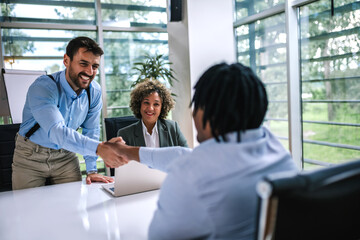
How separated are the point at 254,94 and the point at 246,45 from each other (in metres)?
4.04

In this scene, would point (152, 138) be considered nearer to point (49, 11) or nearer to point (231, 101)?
point (231, 101)

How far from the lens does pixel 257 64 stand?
172 inches

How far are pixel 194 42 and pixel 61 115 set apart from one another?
2.93 meters

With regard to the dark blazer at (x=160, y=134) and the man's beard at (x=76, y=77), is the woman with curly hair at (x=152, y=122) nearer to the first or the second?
the dark blazer at (x=160, y=134)

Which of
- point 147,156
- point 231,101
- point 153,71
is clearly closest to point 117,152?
point 147,156

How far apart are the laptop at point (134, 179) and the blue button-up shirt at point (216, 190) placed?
82 cm

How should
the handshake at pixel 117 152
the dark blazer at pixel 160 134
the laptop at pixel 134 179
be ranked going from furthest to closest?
the dark blazer at pixel 160 134 < the laptop at pixel 134 179 < the handshake at pixel 117 152

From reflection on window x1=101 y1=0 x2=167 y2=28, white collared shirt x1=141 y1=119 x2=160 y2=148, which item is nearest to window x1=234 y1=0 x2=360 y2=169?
reflection on window x1=101 y1=0 x2=167 y2=28

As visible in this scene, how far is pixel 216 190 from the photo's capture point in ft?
2.38

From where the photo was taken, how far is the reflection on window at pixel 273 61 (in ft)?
13.2

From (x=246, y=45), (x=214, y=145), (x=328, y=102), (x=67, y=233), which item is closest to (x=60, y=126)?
(x=67, y=233)

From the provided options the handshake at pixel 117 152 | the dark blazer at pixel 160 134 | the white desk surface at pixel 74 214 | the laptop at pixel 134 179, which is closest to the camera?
the white desk surface at pixel 74 214

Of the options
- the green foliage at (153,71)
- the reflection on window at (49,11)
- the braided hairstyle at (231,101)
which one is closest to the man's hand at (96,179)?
the braided hairstyle at (231,101)

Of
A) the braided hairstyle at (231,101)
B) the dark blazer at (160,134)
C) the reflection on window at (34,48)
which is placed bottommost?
the dark blazer at (160,134)
